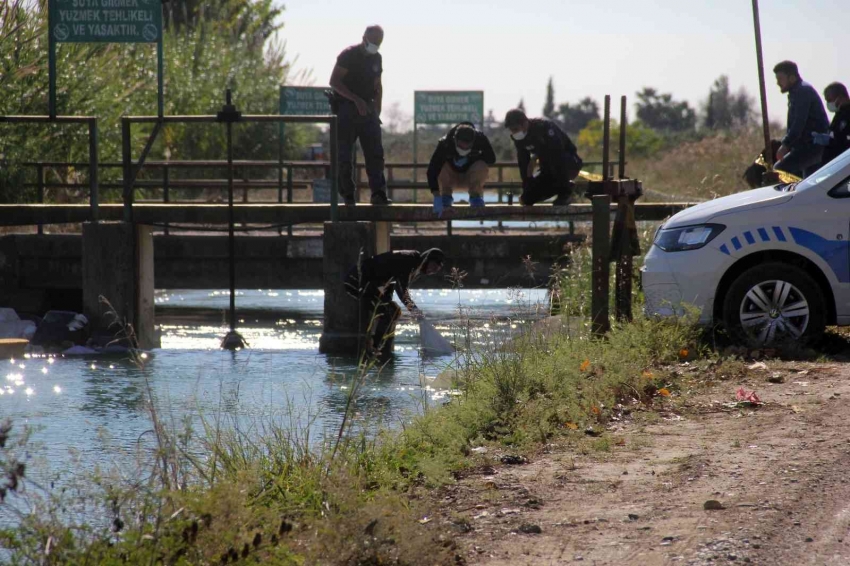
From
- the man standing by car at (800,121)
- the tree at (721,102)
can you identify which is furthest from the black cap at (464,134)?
the tree at (721,102)

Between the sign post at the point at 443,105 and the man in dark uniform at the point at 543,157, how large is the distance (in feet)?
41.7

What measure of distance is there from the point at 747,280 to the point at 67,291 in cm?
1061

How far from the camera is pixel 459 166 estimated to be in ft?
40.3

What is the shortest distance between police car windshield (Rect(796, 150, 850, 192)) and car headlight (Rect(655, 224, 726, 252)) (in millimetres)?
656

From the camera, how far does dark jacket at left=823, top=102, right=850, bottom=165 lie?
35.8 ft

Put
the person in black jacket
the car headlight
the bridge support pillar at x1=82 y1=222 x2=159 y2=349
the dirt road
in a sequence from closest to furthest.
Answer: the dirt road < the car headlight < the person in black jacket < the bridge support pillar at x1=82 y1=222 x2=159 y2=349

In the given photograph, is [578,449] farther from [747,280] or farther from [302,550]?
[747,280]

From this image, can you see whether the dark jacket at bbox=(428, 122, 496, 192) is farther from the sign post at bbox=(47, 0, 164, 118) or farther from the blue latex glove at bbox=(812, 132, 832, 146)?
the sign post at bbox=(47, 0, 164, 118)

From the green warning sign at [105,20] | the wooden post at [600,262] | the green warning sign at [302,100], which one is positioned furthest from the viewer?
the green warning sign at [302,100]

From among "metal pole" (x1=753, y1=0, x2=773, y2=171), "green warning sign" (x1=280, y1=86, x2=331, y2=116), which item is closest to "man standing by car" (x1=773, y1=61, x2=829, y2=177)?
"metal pole" (x1=753, y1=0, x2=773, y2=171)

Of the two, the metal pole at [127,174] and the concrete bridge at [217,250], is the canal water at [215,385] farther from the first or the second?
the metal pole at [127,174]

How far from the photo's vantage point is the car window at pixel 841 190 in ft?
27.8

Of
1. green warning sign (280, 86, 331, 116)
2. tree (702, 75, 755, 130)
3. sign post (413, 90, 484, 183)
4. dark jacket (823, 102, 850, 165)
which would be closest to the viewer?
dark jacket (823, 102, 850, 165)

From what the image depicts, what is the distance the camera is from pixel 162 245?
16234mm
